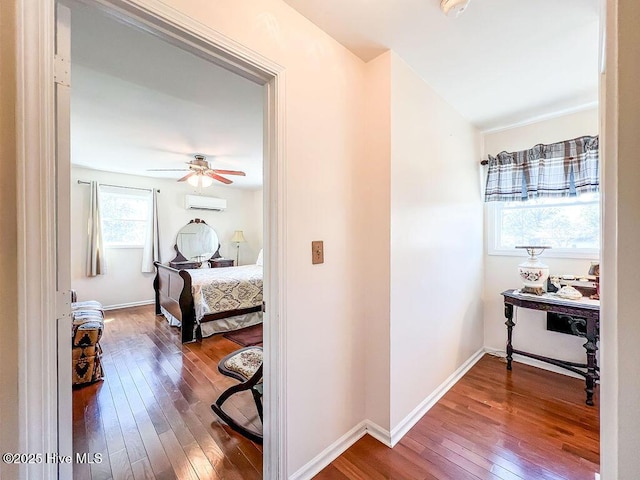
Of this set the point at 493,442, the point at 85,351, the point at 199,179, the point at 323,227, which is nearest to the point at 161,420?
the point at 85,351

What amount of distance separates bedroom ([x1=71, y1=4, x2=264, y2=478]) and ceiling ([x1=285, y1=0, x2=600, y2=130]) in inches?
37.9

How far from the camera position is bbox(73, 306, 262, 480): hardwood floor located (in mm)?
1463

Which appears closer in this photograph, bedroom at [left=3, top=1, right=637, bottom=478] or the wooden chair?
bedroom at [left=3, top=1, right=637, bottom=478]

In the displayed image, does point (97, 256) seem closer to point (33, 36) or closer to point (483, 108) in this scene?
point (33, 36)

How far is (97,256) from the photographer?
4.41 m

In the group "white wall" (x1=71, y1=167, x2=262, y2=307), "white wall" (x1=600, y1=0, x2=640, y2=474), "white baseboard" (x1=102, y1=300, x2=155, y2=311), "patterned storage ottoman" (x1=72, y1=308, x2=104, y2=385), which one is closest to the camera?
"white wall" (x1=600, y1=0, x2=640, y2=474)

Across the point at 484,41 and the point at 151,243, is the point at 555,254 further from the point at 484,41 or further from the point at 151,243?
the point at 151,243

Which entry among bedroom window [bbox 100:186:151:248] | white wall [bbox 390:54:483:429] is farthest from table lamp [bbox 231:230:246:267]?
white wall [bbox 390:54:483:429]

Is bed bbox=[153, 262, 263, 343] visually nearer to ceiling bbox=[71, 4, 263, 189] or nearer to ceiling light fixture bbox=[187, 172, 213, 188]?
ceiling light fixture bbox=[187, 172, 213, 188]

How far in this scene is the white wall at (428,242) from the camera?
1661mm

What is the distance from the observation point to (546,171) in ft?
8.11

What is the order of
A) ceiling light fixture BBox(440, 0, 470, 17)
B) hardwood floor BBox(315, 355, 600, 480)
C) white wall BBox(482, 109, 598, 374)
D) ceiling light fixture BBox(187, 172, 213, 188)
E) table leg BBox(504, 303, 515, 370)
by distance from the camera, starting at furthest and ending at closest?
ceiling light fixture BBox(187, 172, 213, 188) → table leg BBox(504, 303, 515, 370) → white wall BBox(482, 109, 598, 374) → hardwood floor BBox(315, 355, 600, 480) → ceiling light fixture BBox(440, 0, 470, 17)

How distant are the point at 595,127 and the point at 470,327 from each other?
206 cm

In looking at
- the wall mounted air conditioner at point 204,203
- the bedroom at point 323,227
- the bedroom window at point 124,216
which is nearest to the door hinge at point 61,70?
the bedroom at point 323,227
